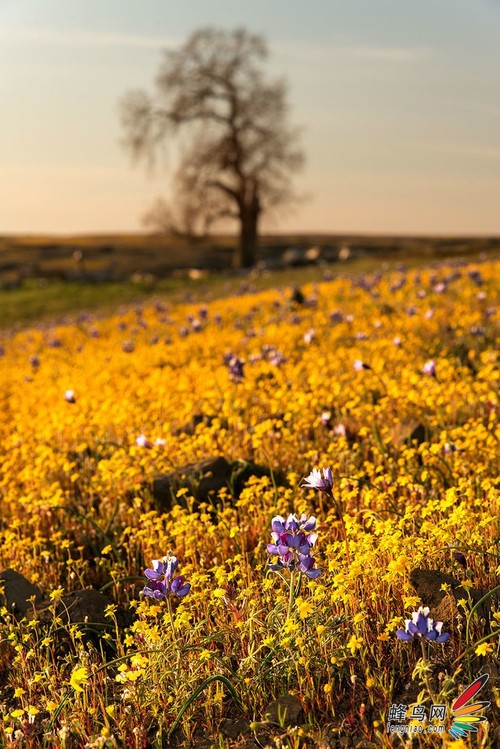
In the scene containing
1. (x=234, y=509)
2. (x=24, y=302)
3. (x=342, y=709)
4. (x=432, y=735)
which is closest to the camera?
(x=432, y=735)

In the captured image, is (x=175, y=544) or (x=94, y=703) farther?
(x=175, y=544)

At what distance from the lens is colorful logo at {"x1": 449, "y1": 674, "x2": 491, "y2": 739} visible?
3484mm

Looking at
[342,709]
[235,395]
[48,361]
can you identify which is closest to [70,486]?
[235,395]

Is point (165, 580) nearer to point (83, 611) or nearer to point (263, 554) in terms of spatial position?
point (83, 611)

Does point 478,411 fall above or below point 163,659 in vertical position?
above

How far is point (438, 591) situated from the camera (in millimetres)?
4285

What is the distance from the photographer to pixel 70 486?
8.30m

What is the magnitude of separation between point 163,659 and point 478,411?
16.1 ft

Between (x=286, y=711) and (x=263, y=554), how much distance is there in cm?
195

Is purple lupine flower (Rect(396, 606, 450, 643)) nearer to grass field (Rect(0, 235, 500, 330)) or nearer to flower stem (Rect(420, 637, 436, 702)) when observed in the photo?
flower stem (Rect(420, 637, 436, 702))

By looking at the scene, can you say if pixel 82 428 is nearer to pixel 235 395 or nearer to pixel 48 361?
Result: pixel 235 395

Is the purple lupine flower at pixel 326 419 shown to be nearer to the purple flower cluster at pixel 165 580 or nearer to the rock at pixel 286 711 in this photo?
the purple flower cluster at pixel 165 580

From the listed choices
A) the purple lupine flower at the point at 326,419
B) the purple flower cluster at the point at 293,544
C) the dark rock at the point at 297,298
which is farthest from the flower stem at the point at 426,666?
the dark rock at the point at 297,298

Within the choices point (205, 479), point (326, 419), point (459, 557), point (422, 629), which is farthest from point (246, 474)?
point (422, 629)
